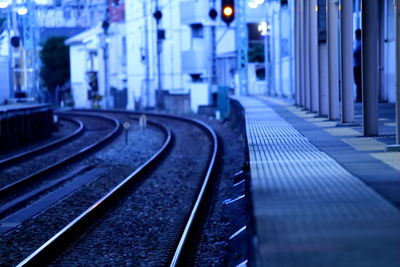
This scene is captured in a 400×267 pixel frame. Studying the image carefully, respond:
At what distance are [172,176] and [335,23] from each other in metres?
4.69

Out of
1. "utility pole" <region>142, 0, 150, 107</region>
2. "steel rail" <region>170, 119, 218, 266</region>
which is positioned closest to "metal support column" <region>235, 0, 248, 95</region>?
"utility pole" <region>142, 0, 150, 107</region>

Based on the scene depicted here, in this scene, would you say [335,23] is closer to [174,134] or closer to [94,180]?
[94,180]

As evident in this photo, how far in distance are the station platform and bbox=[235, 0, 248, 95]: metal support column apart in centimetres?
2801

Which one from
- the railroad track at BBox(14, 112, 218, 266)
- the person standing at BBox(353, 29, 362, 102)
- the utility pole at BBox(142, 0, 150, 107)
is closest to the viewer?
the railroad track at BBox(14, 112, 218, 266)

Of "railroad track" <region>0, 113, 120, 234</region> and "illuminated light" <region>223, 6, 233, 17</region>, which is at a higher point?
"illuminated light" <region>223, 6, 233, 17</region>

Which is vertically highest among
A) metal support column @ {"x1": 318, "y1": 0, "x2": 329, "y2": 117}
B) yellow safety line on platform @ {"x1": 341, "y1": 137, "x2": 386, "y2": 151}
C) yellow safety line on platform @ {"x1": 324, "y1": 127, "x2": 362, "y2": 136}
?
metal support column @ {"x1": 318, "y1": 0, "x2": 329, "y2": 117}

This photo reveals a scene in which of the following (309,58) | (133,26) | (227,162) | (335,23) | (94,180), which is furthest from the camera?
(133,26)

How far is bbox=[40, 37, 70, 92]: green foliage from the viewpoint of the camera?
71062 millimetres

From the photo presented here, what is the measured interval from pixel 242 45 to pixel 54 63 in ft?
119

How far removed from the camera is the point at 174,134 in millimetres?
27922

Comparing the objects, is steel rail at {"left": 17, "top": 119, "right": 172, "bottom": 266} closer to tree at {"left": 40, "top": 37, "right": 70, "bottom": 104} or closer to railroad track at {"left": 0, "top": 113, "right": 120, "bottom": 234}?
railroad track at {"left": 0, "top": 113, "right": 120, "bottom": 234}

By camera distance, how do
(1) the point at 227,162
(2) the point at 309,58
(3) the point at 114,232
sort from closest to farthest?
(3) the point at 114,232 < (1) the point at 227,162 < (2) the point at 309,58

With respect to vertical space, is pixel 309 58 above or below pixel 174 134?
above

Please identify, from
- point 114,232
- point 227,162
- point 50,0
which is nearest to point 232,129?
point 227,162
